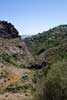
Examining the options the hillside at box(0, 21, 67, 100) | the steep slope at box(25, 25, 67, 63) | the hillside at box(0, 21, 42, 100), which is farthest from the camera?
the steep slope at box(25, 25, 67, 63)

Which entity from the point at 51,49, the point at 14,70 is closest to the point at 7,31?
the point at 51,49

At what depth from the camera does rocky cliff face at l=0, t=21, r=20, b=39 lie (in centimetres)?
11620

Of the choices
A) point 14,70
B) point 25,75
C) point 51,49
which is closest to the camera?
point 25,75

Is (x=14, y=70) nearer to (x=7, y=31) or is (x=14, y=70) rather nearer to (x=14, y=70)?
(x=14, y=70)

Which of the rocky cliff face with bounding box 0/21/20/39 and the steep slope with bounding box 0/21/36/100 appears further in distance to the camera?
the rocky cliff face with bounding box 0/21/20/39

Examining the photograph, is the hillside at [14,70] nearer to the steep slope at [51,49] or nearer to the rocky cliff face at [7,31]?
the rocky cliff face at [7,31]

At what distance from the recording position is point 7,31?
12400 centimetres

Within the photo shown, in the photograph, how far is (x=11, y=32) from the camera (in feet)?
407

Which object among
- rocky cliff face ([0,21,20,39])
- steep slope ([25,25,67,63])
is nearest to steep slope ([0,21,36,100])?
rocky cliff face ([0,21,20,39])

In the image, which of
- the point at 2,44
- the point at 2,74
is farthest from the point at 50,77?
the point at 2,44

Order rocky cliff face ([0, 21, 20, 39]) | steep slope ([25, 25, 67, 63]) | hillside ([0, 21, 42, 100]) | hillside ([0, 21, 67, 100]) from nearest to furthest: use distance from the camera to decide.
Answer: hillside ([0, 21, 67, 100])
hillside ([0, 21, 42, 100])
steep slope ([25, 25, 67, 63])
rocky cliff face ([0, 21, 20, 39])

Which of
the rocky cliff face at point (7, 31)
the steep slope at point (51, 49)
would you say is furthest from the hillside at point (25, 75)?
the steep slope at point (51, 49)

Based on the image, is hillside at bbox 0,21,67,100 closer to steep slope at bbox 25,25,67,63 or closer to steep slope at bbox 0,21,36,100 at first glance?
steep slope at bbox 0,21,36,100

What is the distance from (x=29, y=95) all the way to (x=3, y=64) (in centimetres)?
3047
